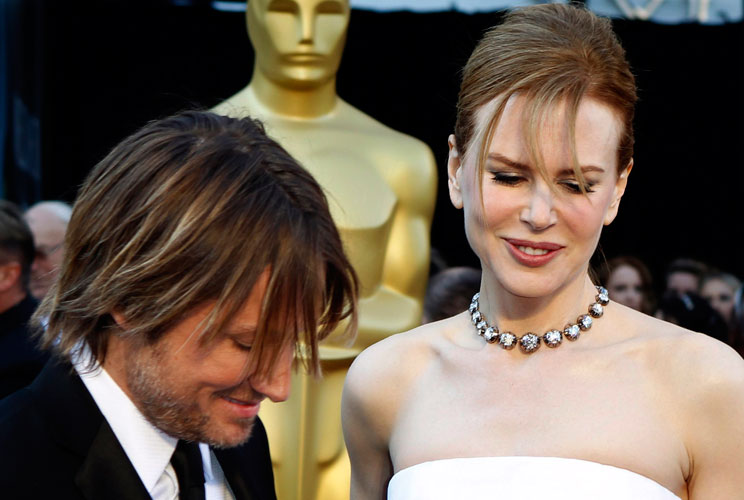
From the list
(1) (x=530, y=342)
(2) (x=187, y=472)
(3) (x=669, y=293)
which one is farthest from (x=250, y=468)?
(3) (x=669, y=293)

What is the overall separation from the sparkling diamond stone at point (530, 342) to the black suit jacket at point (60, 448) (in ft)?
2.61

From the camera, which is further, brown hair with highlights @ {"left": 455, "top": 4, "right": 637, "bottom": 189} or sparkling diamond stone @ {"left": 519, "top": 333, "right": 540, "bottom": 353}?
sparkling diamond stone @ {"left": 519, "top": 333, "right": 540, "bottom": 353}

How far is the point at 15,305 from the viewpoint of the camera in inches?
141

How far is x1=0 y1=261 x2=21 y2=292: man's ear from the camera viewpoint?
377 centimetres

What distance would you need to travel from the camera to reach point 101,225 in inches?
69.8

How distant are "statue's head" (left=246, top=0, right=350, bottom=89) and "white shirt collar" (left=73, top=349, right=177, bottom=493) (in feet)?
6.85

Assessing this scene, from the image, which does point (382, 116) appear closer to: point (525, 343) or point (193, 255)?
point (525, 343)

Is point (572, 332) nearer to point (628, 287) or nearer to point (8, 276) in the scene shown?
point (8, 276)

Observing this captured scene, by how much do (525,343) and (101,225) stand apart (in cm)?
85

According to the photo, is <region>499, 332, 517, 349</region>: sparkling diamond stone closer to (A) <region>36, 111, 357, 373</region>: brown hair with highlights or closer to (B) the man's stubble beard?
(A) <region>36, 111, 357, 373</region>: brown hair with highlights

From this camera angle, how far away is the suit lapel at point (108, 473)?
5.60 ft

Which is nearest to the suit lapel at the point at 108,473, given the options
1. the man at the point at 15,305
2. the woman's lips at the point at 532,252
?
the woman's lips at the point at 532,252

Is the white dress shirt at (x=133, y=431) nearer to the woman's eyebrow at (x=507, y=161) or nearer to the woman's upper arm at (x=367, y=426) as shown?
the woman's upper arm at (x=367, y=426)

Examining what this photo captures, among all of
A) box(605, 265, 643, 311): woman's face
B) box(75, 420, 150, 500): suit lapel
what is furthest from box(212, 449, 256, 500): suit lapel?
box(605, 265, 643, 311): woman's face
